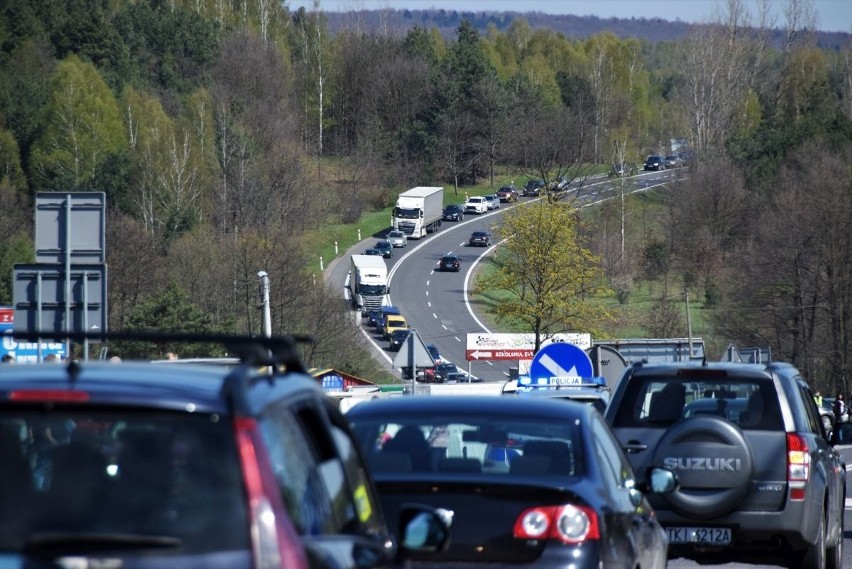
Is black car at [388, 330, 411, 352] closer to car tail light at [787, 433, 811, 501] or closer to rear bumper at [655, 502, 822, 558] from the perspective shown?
rear bumper at [655, 502, 822, 558]

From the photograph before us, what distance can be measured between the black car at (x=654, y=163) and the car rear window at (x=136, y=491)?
12302 cm

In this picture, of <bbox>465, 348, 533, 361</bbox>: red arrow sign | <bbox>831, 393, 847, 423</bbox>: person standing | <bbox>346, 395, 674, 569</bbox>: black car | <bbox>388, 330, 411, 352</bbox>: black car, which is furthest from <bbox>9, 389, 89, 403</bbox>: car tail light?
<bbox>388, 330, 411, 352</bbox>: black car

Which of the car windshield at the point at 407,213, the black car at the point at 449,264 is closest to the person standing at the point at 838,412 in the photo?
the black car at the point at 449,264

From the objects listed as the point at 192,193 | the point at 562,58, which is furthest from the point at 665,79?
the point at 192,193

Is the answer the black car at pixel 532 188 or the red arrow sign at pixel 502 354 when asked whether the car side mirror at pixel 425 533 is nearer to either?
the red arrow sign at pixel 502 354

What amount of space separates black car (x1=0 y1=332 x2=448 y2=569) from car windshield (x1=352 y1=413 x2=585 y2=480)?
2.94 metres

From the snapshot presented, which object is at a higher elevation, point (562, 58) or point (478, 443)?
point (562, 58)

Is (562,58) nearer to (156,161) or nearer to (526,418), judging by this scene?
(156,161)

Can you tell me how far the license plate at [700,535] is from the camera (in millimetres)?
10078

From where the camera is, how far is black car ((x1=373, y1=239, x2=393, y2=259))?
3626 inches

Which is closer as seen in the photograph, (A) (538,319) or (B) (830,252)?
(A) (538,319)

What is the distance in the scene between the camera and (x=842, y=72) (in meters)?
124

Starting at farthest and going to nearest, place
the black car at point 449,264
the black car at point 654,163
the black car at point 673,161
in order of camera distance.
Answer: the black car at point 654,163
the black car at point 673,161
the black car at point 449,264

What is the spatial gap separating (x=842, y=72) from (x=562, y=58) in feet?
121
